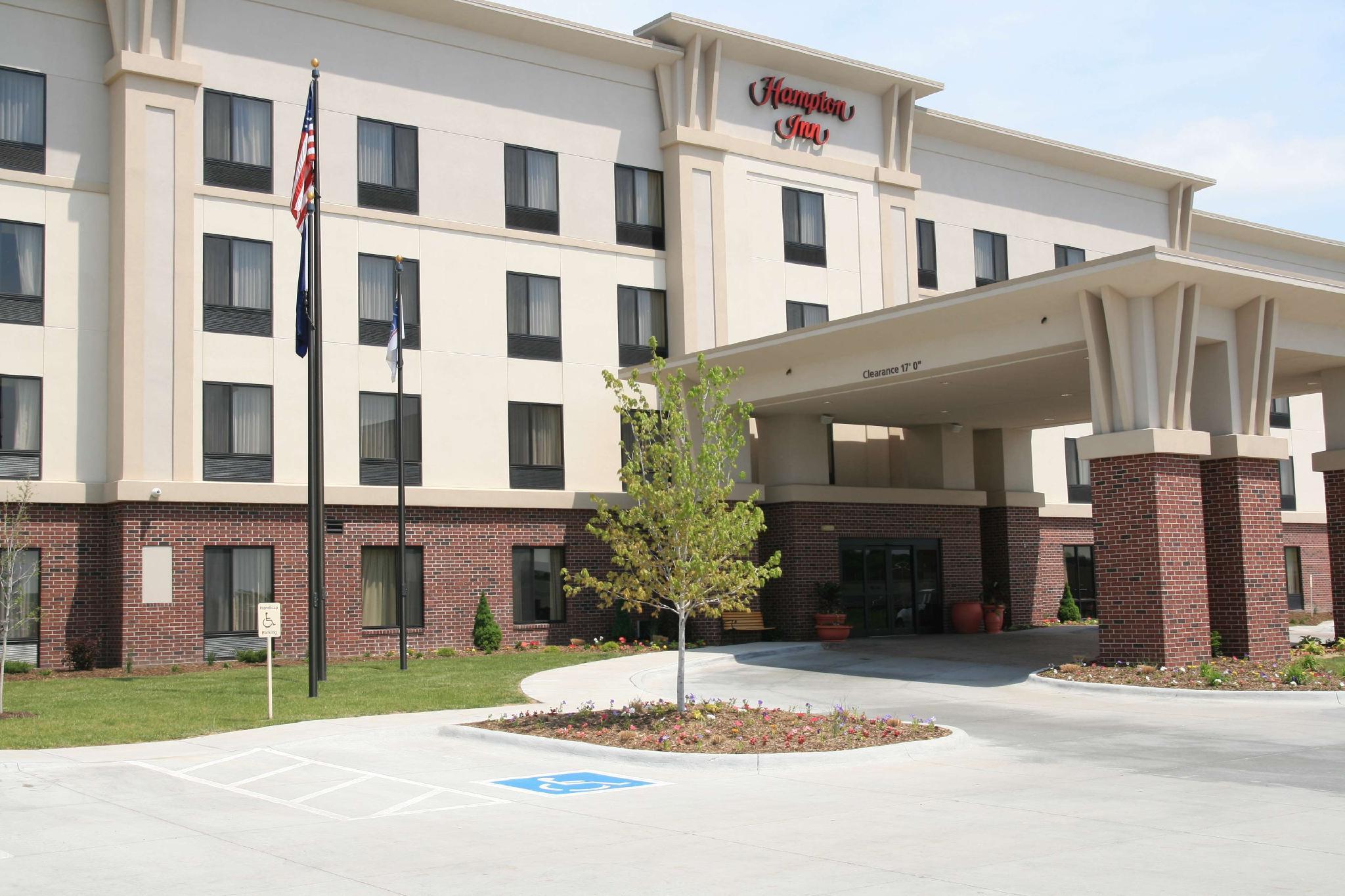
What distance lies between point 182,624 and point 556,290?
11.8 meters

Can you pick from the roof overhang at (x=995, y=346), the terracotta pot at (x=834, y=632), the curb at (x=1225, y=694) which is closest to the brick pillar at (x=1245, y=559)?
the roof overhang at (x=995, y=346)

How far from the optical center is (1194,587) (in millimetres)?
21750

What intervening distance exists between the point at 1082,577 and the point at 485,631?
21.2 meters

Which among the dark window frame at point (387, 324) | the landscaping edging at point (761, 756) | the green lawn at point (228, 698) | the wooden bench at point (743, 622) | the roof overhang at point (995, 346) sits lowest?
the landscaping edging at point (761, 756)

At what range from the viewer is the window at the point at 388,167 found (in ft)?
97.3

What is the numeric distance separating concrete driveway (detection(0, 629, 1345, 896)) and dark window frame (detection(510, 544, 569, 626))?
12.3 m

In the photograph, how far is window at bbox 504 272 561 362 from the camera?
103 feet

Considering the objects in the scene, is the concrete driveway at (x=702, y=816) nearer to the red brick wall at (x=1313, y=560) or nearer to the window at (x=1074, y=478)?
the window at (x=1074, y=478)

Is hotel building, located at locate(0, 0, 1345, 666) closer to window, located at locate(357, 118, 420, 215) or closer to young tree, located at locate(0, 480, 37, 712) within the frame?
window, located at locate(357, 118, 420, 215)

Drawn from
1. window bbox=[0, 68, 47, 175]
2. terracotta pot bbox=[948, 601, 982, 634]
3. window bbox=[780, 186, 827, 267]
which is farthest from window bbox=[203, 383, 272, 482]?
terracotta pot bbox=[948, 601, 982, 634]

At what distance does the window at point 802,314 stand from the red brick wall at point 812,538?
5487mm

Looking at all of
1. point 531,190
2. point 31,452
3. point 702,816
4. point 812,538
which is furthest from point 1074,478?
point 702,816

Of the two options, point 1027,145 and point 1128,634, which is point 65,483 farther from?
point 1027,145

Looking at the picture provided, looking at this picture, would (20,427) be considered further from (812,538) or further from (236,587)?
(812,538)
